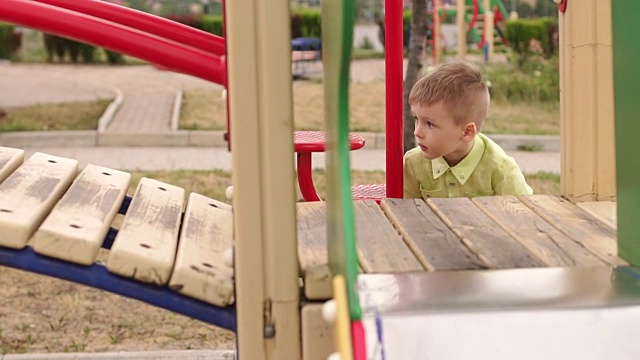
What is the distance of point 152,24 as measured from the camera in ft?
8.91

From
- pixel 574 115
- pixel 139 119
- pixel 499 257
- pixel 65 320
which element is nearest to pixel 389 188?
pixel 574 115

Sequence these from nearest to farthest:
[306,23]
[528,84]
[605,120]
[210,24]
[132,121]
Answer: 1. [605,120]
2. [132,121]
3. [528,84]
4. [210,24]
5. [306,23]

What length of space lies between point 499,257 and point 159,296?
0.73 metres

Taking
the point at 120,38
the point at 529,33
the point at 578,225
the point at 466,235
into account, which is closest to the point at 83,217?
the point at 120,38

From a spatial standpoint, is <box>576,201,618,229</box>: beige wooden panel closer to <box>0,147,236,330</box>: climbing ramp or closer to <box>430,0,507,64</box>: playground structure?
<box>0,147,236,330</box>: climbing ramp

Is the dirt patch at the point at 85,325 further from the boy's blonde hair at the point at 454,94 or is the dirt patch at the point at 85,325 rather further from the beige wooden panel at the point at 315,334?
the beige wooden panel at the point at 315,334

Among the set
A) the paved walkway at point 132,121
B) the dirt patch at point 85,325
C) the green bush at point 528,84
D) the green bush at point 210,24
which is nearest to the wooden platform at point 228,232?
the dirt patch at point 85,325

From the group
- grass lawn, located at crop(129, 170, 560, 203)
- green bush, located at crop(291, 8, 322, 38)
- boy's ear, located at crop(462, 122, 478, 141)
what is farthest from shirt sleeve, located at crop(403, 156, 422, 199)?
green bush, located at crop(291, 8, 322, 38)

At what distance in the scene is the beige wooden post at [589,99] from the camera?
2582mm

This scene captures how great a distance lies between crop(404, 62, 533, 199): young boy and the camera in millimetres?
3096

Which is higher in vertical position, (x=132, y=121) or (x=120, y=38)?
(x=120, y=38)

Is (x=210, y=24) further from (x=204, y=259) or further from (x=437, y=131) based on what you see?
(x=204, y=259)

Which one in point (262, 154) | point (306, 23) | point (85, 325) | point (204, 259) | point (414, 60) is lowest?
point (85, 325)

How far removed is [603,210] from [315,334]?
0.97 m
